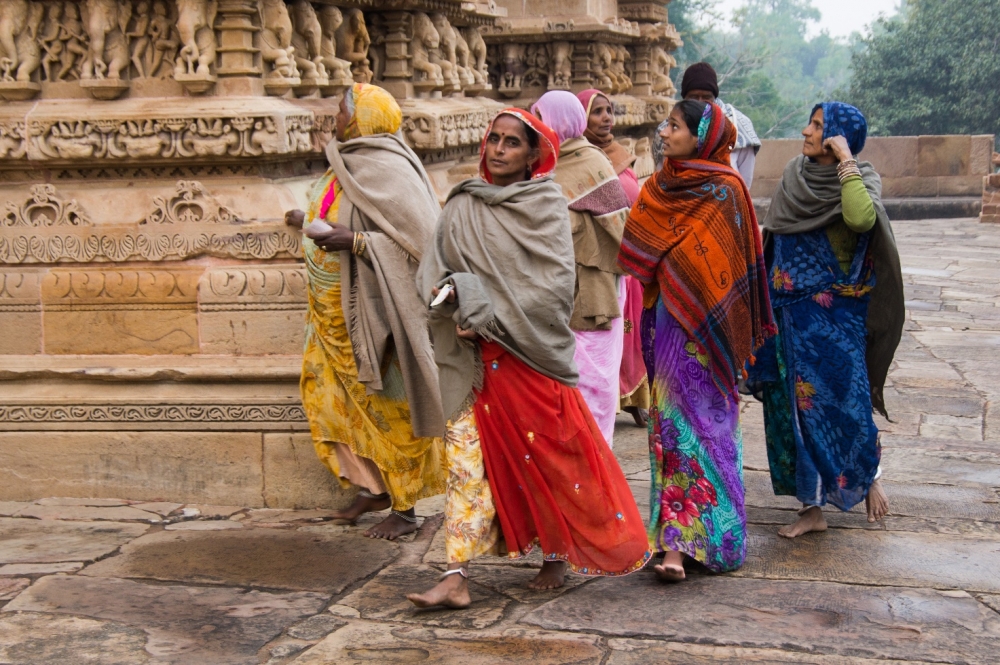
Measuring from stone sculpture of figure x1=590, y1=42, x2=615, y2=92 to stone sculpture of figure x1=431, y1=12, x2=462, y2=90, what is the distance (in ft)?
15.4

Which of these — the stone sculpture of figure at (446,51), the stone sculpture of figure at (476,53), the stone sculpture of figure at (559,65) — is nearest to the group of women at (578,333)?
the stone sculpture of figure at (446,51)

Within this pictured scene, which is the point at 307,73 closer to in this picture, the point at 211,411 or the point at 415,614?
the point at 211,411

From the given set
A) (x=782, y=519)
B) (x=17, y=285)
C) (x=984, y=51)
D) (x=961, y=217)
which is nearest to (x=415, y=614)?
(x=782, y=519)

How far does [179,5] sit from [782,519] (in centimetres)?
319

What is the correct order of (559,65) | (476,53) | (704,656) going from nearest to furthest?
(704,656) < (476,53) < (559,65)

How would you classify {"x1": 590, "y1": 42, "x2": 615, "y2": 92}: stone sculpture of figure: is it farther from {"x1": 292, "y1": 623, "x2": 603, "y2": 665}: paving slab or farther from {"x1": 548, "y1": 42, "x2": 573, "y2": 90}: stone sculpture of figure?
{"x1": 292, "y1": 623, "x2": 603, "y2": 665}: paving slab

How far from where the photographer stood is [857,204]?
15.6ft

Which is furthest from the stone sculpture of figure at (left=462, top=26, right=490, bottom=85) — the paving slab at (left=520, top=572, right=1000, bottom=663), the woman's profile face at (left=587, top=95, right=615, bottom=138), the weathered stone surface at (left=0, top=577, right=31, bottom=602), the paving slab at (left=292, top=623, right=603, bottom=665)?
the paving slab at (left=292, top=623, right=603, bottom=665)

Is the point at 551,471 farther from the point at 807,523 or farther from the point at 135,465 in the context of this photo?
the point at 135,465

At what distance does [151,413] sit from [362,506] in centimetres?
99

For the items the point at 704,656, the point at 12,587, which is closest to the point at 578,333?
the point at 704,656

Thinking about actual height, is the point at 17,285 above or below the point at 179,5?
below

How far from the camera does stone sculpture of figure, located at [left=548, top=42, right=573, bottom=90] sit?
Answer: 11.0 meters

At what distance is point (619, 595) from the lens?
4.21 metres
